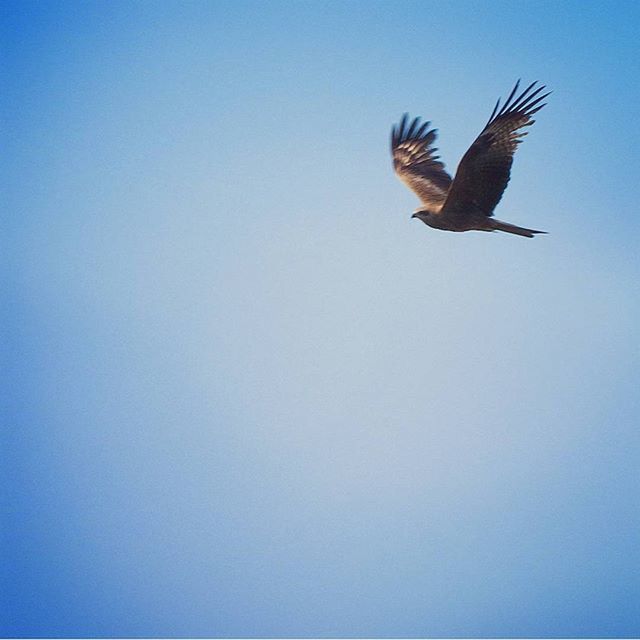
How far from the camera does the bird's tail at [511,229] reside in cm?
612

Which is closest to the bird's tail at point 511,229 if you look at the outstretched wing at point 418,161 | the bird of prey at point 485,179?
the bird of prey at point 485,179

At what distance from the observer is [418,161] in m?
8.45

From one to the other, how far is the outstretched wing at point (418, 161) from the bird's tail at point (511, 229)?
126cm

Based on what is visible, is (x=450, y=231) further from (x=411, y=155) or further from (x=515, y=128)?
(x=411, y=155)

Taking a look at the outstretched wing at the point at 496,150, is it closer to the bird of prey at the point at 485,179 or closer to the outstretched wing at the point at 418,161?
the bird of prey at the point at 485,179

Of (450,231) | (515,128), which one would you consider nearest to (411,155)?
(450,231)

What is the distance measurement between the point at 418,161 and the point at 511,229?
242 centimetres

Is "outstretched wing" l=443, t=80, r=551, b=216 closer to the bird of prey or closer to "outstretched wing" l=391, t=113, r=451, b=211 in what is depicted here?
the bird of prey

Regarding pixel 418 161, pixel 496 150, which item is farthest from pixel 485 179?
pixel 418 161

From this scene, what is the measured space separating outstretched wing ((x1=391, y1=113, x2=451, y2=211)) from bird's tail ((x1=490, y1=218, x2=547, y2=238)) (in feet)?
4.15

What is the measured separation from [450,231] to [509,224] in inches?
28.3

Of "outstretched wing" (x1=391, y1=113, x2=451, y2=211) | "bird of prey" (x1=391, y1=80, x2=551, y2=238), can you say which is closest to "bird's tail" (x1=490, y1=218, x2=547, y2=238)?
"bird of prey" (x1=391, y1=80, x2=551, y2=238)

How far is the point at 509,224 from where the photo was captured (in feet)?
20.8

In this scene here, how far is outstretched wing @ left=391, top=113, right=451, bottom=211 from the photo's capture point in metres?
7.89
